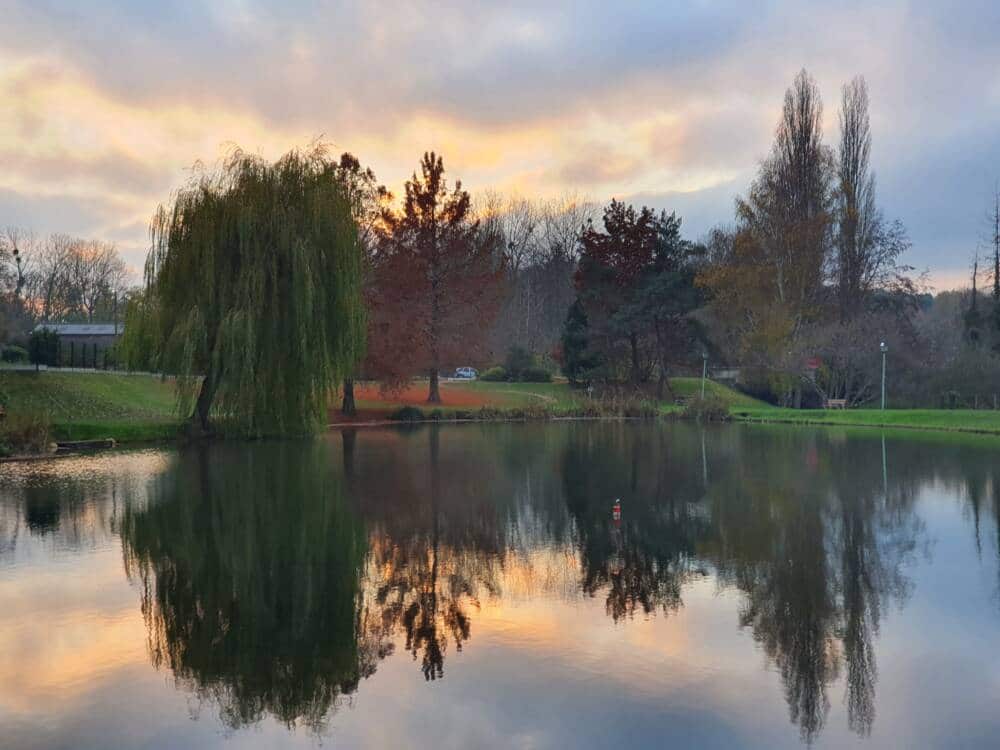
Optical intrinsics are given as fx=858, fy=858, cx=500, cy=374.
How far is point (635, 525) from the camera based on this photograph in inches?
599

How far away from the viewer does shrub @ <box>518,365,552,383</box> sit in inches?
2411

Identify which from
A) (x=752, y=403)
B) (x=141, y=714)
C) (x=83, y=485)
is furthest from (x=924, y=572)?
(x=752, y=403)

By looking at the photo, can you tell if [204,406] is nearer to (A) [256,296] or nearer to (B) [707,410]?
(A) [256,296]

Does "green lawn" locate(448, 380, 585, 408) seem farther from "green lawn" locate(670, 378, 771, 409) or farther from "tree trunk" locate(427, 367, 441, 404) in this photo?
"green lawn" locate(670, 378, 771, 409)

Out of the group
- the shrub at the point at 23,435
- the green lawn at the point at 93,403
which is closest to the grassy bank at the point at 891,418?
the green lawn at the point at 93,403

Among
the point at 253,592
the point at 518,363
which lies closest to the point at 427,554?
the point at 253,592

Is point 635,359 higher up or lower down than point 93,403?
higher up

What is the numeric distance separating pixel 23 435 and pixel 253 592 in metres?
19.0

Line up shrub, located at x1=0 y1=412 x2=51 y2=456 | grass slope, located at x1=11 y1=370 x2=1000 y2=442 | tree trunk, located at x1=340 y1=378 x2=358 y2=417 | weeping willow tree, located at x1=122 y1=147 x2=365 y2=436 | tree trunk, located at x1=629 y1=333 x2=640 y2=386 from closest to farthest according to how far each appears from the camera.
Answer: shrub, located at x1=0 y1=412 x2=51 y2=456 → weeping willow tree, located at x1=122 y1=147 x2=365 y2=436 → grass slope, located at x1=11 y1=370 x2=1000 y2=442 → tree trunk, located at x1=340 y1=378 x2=358 y2=417 → tree trunk, located at x1=629 y1=333 x2=640 y2=386

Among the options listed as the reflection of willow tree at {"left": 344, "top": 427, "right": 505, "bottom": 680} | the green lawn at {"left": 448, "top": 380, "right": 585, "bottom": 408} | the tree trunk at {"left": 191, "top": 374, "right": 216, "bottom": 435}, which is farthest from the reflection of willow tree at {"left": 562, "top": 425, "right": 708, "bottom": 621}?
the green lawn at {"left": 448, "top": 380, "right": 585, "bottom": 408}

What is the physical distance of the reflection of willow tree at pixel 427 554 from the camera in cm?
930

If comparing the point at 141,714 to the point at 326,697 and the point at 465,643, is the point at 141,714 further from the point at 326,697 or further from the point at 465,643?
the point at 465,643

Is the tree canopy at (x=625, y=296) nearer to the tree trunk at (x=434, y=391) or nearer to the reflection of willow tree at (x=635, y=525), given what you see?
the tree trunk at (x=434, y=391)

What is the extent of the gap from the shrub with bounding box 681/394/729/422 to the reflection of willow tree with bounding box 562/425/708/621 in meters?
20.1
